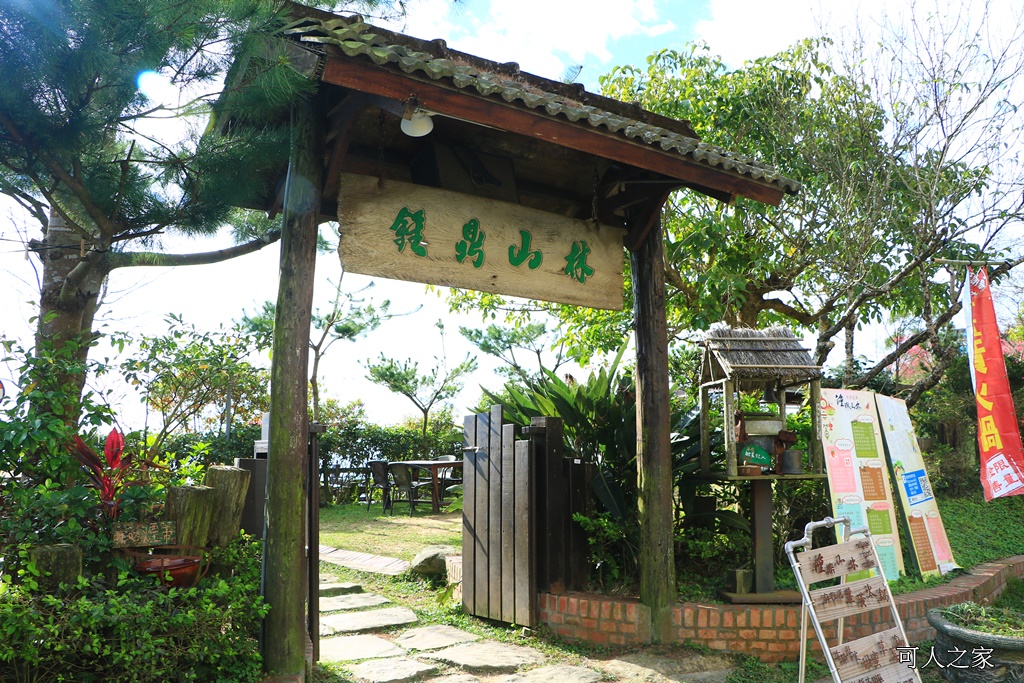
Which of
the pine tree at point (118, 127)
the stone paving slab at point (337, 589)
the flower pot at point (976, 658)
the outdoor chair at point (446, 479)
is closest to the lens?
the pine tree at point (118, 127)

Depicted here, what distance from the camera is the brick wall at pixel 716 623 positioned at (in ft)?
15.5

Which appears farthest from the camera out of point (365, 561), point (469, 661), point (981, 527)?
point (981, 527)

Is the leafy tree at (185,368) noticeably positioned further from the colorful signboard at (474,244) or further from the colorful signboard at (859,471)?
the colorful signboard at (859,471)

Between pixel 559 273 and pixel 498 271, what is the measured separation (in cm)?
48

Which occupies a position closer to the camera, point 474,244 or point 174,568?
point 174,568

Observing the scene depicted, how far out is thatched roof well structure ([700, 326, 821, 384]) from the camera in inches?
203

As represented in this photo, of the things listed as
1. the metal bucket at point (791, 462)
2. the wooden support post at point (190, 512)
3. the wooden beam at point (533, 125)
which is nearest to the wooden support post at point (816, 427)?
the metal bucket at point (791, 462)

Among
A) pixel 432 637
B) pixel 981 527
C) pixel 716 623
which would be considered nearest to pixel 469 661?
pixel 432 637

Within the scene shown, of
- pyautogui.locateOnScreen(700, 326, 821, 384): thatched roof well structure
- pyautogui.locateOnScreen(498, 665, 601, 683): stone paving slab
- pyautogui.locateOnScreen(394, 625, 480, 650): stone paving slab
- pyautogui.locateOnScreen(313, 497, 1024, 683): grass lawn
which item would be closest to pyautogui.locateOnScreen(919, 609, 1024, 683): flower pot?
pyautogui.locateOnScreen(313, 497, 1024, 683): grass lawn

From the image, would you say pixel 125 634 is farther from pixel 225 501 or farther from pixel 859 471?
pixel 859 471

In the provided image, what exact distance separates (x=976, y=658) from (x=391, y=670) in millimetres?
3379

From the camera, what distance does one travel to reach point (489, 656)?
15.4 ft

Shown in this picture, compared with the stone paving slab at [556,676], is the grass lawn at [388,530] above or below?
above

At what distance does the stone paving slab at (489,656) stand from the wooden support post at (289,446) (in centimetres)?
116
